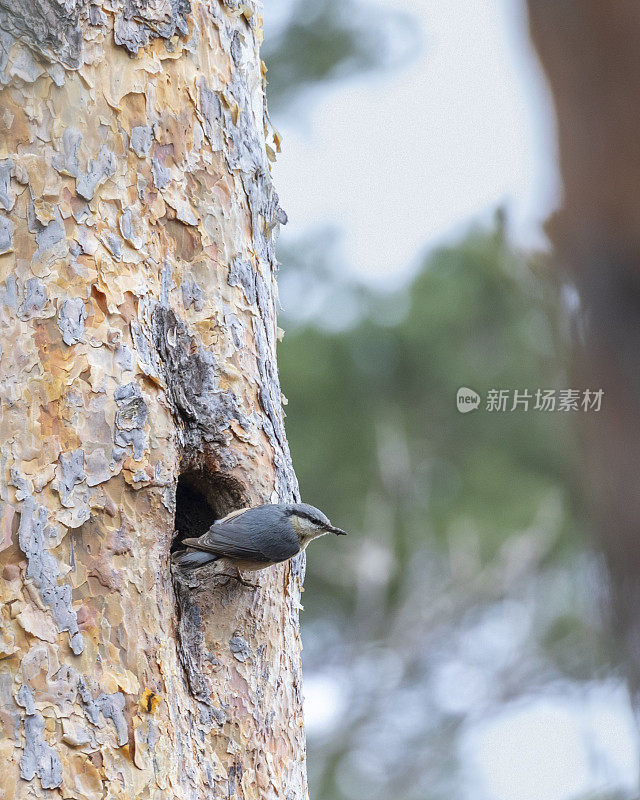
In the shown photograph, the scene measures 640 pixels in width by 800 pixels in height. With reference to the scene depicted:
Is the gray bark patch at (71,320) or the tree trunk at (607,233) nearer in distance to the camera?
the tree trunk at (607,233)

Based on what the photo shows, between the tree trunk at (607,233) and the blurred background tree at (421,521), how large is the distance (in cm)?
511

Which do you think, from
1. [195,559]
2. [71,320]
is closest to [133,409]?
[71,320]

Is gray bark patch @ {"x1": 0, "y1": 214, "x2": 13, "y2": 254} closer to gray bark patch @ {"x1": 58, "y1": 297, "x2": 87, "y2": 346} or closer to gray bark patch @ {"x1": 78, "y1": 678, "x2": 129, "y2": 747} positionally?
gray bark patch @ {"x1": 58, "y1": 297, "x2": 87, "y2": 346}

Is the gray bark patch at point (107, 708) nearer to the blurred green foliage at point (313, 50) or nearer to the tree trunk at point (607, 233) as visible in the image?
the tree trunk at point (607, 233)

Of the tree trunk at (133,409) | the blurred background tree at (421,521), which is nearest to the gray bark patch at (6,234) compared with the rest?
the tree trunk at (133,409)

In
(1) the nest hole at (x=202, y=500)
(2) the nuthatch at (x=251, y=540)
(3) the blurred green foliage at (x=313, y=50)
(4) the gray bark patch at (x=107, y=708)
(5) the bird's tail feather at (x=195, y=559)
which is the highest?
(3) the blurred green foliage at (x=313, y=50)

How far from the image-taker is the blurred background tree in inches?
228

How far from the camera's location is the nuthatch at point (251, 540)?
1.63 meters

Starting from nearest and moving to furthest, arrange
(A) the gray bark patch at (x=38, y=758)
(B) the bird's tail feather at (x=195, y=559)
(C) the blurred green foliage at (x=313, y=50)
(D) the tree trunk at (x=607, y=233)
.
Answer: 1. (D) the tree trunk at (x=607, y=233)
2. (A) the gray bark patch at (x=38, y=758)
3. (B) the bird's tail feather at (x=195, y=559)
4. (C) the blurred green foliage at (x=313, y=50)

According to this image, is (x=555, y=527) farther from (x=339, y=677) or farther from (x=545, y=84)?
(x=545, y=84)

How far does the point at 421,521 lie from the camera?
623 cm

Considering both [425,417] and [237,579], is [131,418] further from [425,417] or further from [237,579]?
[425,417]

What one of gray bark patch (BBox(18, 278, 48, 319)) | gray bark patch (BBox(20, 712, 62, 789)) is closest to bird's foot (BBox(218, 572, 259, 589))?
gray bark patch (BBox(20, 712, 62, 789))

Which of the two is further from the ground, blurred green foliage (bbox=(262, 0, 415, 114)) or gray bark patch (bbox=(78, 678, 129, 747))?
blurred green foliage (bbox=(262, 0, 415, 114))
